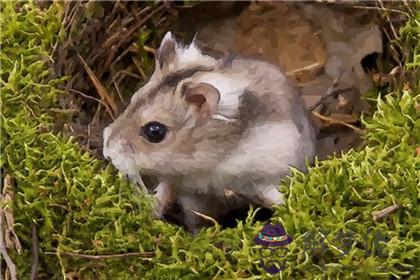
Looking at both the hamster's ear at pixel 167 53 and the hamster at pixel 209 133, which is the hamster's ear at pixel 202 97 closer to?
the hamster at pixel 209 133

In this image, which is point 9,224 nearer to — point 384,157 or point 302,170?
point 302,170

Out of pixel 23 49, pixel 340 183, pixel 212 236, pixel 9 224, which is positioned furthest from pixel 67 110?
pixel 340 183

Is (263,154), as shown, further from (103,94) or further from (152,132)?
(103,94)

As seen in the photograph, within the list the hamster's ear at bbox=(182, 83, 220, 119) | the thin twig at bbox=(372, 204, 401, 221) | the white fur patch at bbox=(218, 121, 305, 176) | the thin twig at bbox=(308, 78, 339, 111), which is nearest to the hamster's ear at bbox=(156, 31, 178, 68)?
the hamster's ear at bbox=(182, 83, 220, 119)

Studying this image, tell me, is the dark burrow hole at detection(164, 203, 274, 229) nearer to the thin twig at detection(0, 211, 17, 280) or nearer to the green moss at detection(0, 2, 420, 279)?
the green moss at detection(0, 2, 420, 279)

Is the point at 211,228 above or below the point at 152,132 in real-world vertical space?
below

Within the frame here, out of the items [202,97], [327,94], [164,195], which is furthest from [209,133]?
[327,94]

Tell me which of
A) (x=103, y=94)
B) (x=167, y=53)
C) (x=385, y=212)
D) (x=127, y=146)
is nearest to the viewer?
(x=385, y=212)
